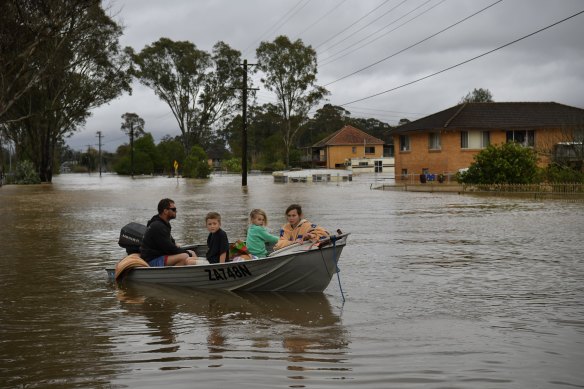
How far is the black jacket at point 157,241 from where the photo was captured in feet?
34.1

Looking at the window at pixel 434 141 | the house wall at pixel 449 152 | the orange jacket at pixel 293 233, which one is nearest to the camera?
the orange jacket at pixel 293 233

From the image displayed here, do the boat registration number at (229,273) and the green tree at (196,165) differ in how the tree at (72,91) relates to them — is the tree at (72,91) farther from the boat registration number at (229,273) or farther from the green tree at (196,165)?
the boat registration number at (229,273)

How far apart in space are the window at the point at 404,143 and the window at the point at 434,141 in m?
2.76

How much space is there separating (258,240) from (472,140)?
4208 cm

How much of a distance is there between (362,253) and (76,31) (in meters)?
33.8

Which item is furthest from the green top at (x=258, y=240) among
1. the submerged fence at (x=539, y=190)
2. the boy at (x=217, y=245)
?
the submerged fence at (x=539, y=190)

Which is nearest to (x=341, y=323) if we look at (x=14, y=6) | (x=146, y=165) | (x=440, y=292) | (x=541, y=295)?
(x=440, y=292)

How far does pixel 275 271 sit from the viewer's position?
9.34m

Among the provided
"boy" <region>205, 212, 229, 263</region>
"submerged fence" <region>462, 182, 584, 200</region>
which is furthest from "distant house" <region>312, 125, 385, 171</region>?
"boy" <region>205, 212, 229, 263</region>

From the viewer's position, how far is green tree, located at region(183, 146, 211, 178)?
73.3m

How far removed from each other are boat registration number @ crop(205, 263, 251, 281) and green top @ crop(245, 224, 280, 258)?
0.94 meters

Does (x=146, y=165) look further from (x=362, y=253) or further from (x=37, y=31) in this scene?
(x=362, y=253)

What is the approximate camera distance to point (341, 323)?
Result: 789cm

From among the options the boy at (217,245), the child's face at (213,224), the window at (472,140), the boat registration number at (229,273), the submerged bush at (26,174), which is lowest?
the boat registration number at (229,273)
